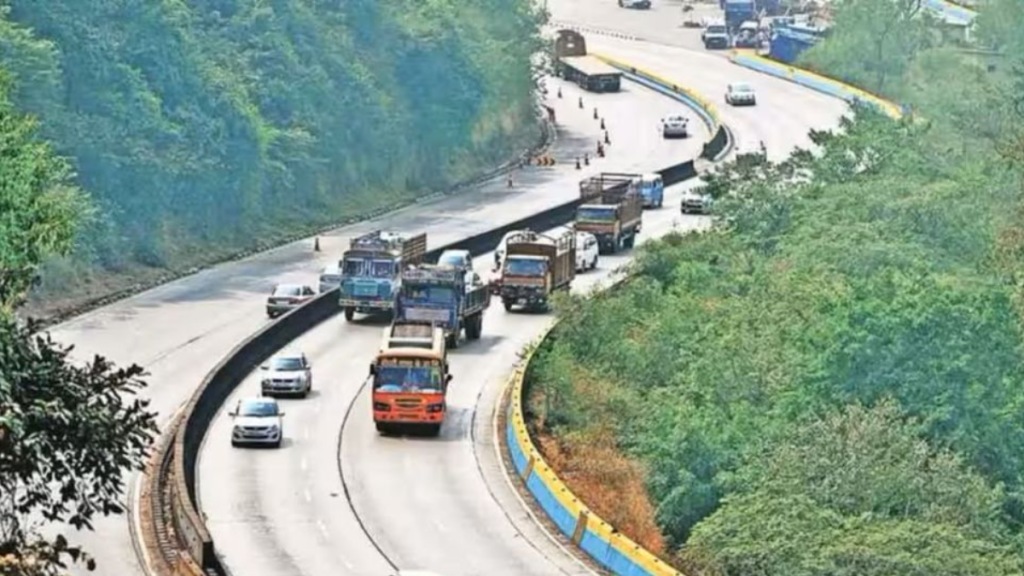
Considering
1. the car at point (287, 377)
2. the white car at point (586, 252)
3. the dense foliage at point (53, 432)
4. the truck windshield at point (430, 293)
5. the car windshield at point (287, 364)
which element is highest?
the dense foliage at point (53, 432)

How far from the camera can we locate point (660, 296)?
81.4 meters

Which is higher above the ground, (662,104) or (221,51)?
(221,51)

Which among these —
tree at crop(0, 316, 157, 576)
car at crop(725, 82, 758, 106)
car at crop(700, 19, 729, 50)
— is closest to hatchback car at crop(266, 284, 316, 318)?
tree at crop(0, 316, 157, 576)

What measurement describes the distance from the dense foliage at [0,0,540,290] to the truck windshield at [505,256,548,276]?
15666mm

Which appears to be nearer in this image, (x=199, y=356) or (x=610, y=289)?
(x=199, y=356)

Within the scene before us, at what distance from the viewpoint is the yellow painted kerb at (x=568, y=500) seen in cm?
4947

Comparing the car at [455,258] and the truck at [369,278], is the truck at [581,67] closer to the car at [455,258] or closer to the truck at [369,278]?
the car at [455,258]

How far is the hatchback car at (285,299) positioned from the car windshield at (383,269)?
2.94 m

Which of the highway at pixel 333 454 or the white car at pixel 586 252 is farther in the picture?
the white car at pixel 586 252

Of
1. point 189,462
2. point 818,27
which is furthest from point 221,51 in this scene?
point 818,27

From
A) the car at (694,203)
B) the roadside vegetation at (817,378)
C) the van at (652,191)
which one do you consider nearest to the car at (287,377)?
the roadside vegetation at (817,378)

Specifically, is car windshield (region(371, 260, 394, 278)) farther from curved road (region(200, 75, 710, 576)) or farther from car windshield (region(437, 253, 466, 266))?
car windshield (region(437, 253, 466, 266))

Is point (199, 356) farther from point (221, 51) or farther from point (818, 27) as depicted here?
point (818, 27)

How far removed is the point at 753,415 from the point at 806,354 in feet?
7.11
